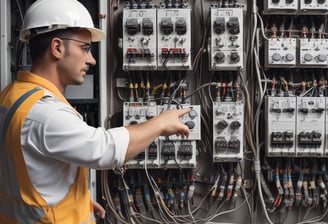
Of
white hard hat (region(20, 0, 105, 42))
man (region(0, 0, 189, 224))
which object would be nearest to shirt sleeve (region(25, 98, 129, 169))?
man (region(0, 0, 189, 224))

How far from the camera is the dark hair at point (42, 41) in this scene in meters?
1.13

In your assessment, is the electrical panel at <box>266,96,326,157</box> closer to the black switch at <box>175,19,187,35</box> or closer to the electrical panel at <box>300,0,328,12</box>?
the electrical panel at <box>300,0,328,12</box>

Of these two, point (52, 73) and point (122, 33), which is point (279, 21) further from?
point (52, 73)

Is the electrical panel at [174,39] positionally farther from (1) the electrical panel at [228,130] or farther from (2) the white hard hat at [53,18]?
(2) the white hard hat at [53,18]

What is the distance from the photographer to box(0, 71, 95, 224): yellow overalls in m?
1.02

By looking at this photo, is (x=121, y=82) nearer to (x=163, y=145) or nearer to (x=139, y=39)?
(x=139, y=39)

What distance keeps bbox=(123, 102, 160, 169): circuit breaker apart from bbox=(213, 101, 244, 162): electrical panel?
Result: 0.39 m

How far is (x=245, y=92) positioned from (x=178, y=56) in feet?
1.80

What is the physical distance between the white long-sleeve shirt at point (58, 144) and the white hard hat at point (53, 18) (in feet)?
0.89

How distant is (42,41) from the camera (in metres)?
1.13

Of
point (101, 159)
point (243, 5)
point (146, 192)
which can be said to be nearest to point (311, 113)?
point (243, 5)

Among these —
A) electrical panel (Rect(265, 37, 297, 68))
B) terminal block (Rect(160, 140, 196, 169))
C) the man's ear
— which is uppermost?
electrical panel (Rect(265, 37, 297, 68))

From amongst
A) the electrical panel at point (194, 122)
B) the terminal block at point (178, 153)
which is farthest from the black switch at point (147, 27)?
the terminal block at point (178, 153)

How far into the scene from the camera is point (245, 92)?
2.29 metres
